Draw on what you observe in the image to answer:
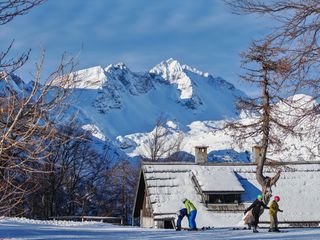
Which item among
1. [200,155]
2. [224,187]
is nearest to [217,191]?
[224,187]

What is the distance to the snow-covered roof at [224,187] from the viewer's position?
1377 inches

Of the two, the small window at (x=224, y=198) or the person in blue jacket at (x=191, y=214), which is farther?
the small window at (x=224, y=198)

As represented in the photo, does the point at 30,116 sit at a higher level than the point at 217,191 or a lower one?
lower

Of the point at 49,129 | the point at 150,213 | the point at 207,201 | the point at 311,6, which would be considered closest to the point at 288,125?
the point at 311,6

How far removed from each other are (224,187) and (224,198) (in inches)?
27.3

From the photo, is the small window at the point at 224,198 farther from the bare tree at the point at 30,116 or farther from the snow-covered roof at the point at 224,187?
the bare tree at the point at 30,116

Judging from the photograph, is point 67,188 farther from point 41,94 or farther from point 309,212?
point 41,94

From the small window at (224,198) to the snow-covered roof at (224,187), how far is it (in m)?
0.46

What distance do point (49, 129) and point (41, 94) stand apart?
0.59 metres

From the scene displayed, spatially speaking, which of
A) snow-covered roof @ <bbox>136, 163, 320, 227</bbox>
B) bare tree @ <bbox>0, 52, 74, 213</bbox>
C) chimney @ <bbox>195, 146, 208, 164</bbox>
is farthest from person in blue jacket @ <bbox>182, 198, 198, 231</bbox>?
chimney @ <bbox>195, 146, 208, 164</bbox>

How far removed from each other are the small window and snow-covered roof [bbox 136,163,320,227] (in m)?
0.46

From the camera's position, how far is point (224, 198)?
3622cm

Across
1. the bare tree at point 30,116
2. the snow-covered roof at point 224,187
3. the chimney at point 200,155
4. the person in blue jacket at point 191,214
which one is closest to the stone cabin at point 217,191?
the snow-covered roof at point 224,187

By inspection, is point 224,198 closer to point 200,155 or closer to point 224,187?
point 224,187
